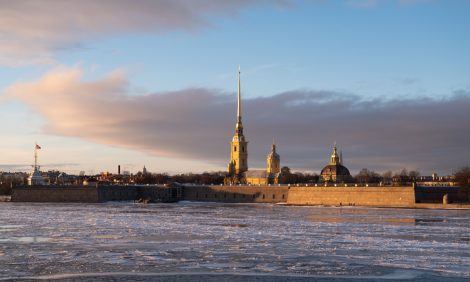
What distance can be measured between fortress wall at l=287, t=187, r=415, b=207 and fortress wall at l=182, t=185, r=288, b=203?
10.6 ft

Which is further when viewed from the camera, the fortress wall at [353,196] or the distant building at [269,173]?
the distant building at [269,173]

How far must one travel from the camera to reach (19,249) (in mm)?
27250

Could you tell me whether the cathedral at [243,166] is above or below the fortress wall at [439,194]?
above

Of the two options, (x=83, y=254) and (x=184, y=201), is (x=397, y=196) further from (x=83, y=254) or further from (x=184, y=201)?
(x=83, y=254)

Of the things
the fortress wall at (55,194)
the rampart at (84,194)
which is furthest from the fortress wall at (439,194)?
the fortress wall at (55,194)

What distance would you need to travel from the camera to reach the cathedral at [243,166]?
137125 millimetres

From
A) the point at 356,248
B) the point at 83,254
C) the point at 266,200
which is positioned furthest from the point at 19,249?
the point at 266,200

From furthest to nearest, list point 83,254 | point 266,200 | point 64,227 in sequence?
point 266,200 → point 64,227 → point 83,254

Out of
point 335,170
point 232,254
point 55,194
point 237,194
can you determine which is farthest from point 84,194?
point 232,254

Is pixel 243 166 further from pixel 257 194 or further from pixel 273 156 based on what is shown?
pixel 257 194

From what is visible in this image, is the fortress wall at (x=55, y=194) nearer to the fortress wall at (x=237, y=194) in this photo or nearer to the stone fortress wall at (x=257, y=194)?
the stone fortress wall at (x=257, y=194)

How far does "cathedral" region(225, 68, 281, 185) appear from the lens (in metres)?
137

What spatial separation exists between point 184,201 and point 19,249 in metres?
81.4

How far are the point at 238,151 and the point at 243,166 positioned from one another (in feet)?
11.1
